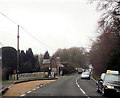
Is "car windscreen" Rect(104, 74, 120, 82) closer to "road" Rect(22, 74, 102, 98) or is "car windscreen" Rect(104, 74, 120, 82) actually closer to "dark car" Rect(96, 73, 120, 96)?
"dark car" Rect(96, 73, 120, 96)

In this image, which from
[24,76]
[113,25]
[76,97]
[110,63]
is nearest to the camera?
[76,97]

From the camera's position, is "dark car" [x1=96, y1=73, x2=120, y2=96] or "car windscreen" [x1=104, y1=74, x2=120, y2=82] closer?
"dark car" [x1=96, y1=73, x2=120, y2=96]

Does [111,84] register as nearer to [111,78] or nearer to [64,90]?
[111,78]

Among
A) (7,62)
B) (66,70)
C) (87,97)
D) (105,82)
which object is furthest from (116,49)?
(66,70)

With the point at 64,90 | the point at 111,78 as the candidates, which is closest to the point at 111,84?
the point at 111,78

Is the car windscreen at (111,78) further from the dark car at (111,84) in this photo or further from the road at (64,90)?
the road at (64,90)

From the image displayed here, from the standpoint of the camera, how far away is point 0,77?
1197 inches

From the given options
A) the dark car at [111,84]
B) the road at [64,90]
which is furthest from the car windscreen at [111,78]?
the road at [64,90]

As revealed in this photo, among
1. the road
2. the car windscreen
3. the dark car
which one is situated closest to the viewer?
the dark car

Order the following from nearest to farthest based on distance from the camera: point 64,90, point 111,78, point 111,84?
point 111,84
point 111,78
point 64,90

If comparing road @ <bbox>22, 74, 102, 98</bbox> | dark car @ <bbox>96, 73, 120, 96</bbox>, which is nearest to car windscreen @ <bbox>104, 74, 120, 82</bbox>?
dark car @ <bbox>96, 73, 120, 96</bbox>

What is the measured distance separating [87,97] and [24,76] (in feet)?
89.9

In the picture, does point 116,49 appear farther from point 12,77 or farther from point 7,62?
point 7,62

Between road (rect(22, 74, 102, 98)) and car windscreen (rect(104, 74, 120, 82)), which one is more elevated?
car windscreen (rect(104, 74, 120, 82))
